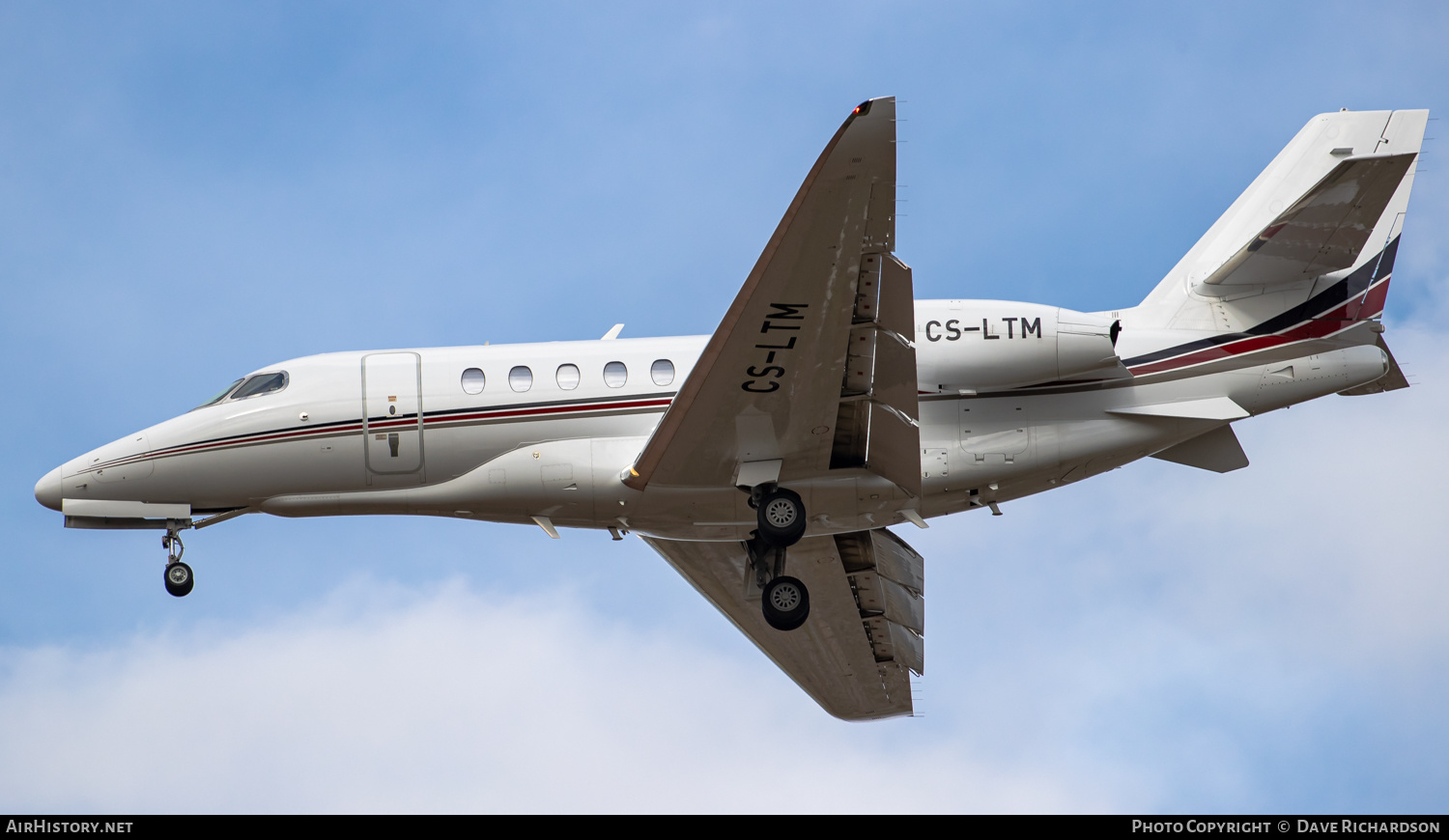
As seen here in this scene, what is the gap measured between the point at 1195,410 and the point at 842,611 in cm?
618

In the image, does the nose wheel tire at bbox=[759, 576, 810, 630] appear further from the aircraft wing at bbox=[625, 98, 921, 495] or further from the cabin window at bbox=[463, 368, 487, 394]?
the cabin window at bbox=[463, 368, 487, 394]

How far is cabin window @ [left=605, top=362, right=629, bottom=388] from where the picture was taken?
1859cm

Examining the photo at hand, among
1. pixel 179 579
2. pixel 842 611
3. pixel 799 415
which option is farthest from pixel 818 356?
pixel 179 579

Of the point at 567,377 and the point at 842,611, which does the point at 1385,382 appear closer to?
the point at 842,611

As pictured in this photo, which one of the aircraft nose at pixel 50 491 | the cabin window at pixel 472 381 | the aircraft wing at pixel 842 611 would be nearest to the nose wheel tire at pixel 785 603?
the aircraft wing at pixel 842 611

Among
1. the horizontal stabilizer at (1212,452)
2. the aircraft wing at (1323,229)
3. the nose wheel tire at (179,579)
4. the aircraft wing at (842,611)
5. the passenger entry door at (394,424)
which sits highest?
the aircraft wing at (1323,229)

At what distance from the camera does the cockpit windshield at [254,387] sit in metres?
19.4

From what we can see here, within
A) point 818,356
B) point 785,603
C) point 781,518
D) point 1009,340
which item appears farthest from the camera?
point 785,603

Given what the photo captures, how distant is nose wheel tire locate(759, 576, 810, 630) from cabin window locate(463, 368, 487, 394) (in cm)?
442

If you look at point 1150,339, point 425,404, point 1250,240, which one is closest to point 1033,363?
point 1150,339

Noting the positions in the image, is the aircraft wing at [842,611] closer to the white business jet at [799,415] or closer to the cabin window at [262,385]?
the white business jet at [799,415]

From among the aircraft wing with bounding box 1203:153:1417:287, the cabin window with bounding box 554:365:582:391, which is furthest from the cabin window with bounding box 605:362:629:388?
the aircraft wing with bounding box 1203:153:1417:287

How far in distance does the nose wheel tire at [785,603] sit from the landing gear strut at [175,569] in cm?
753

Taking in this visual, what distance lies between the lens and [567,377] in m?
18.7
